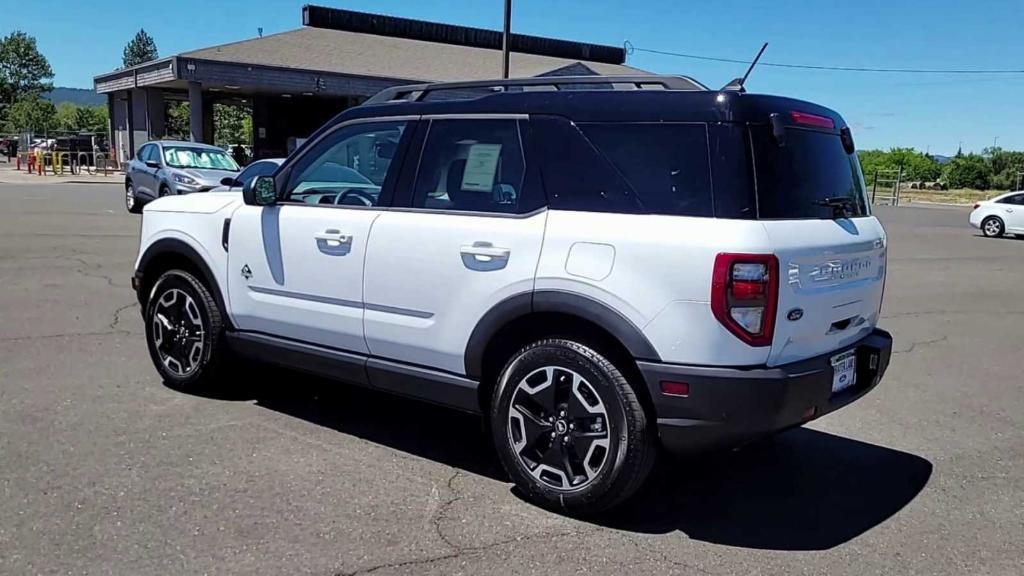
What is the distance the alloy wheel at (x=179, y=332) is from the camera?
5559 mm

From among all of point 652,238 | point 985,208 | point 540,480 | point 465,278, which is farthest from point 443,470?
point 985,208

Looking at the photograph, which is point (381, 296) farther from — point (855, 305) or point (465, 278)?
point (855, 305)

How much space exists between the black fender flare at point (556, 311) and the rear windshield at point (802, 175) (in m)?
0.74

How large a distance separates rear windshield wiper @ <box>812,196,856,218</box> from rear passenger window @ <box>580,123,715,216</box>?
26.1 inches

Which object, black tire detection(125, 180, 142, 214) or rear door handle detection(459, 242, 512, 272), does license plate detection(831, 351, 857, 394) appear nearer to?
rear door handle detection(459, 242, 512, 272)

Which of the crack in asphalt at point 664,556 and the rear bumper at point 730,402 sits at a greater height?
the rear bumper at point 730,402

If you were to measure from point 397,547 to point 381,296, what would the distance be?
1.39 meters

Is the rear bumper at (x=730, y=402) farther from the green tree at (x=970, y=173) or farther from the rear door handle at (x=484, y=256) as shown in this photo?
the green tree at (x=970, y=173)

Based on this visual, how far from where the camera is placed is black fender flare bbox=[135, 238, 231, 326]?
540cm

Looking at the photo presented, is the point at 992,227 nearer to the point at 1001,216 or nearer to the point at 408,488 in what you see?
the point at 1001,216

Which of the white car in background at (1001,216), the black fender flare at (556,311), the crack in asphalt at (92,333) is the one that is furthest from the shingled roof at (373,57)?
the black fender flare at (556,311)

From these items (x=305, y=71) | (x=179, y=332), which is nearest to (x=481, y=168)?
(x=179, y=332)

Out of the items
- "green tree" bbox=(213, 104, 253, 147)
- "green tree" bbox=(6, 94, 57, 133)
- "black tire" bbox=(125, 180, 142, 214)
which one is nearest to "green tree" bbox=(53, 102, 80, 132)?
"green tree" bbox=(6, 94, 57, 133)

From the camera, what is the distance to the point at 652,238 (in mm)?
3678
